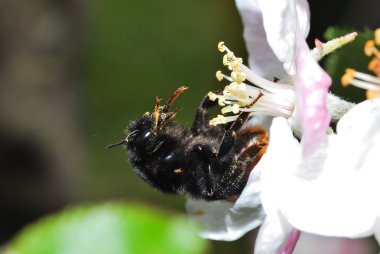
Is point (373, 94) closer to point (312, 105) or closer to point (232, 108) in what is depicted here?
point (312, 105)

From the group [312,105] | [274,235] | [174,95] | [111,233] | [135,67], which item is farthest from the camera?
[135,67]

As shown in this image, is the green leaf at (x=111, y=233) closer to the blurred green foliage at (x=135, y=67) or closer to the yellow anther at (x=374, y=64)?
the yellow anther at (x=374, y=64)

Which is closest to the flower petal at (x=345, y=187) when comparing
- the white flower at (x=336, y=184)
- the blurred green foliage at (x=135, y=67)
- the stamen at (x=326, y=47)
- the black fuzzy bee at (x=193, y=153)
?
the white flower at (x=336, y=184)

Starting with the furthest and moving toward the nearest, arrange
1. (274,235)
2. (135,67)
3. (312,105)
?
(135,67)
(274,235)
(312,105)

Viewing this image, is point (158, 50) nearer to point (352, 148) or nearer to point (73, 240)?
point (73, 240)

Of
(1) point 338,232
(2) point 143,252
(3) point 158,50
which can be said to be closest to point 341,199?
(1) point 338,232

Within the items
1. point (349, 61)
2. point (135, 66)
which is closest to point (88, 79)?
point (135, 66)
